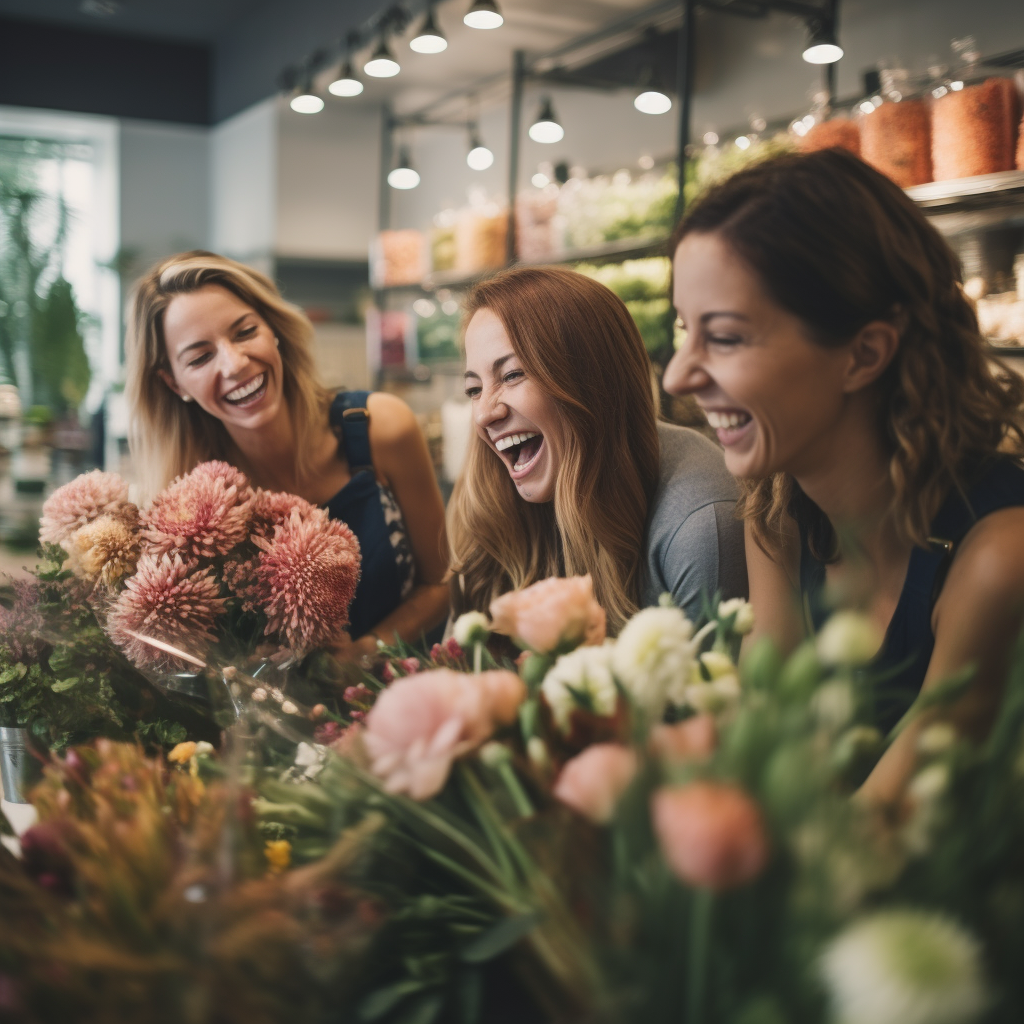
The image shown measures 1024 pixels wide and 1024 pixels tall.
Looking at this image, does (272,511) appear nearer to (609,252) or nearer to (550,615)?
(550,615)

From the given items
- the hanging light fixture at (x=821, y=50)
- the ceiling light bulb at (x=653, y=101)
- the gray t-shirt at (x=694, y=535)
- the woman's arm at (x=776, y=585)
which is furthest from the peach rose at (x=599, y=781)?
the ceiling light bulb at (x=653, y=101)

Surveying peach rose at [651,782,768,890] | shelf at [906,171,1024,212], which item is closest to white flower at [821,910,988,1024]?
peach rose at [651,782,768,890]

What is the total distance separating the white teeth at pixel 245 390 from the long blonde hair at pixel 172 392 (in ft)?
0.50

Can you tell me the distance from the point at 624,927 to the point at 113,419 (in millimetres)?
6819

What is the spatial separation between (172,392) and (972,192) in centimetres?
186

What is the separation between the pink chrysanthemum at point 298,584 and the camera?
1025 millimetres

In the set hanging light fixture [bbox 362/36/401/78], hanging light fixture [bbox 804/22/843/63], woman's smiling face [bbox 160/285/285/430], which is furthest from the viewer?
hanging light fixture [bbox 362/36/401/78]

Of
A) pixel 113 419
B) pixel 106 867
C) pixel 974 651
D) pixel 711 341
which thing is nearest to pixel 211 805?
pixel 106 867

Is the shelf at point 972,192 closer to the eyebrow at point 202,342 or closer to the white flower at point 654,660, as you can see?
the eyebrow at point 202,342

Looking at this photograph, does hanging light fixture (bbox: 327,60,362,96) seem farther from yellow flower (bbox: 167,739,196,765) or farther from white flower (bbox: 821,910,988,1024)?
white flower (bbox: 821,910,988,1024)

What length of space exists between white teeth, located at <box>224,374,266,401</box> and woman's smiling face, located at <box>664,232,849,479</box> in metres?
0.98

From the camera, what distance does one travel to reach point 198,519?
3.44 feet

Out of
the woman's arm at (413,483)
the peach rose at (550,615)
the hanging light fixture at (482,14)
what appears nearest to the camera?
the peach rose at (550,615)

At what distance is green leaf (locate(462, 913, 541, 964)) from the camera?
520 mm
